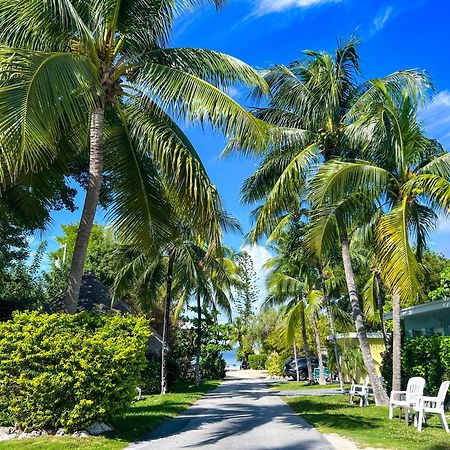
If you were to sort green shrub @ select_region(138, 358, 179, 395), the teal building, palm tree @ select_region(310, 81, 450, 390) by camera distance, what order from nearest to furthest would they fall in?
palm tree @ select_region(310, 81, 450, 390) < the teal building < green shrub @ select_region(138, 358, 179, 395)

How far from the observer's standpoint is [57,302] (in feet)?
65.6

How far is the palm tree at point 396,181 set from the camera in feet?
38.5

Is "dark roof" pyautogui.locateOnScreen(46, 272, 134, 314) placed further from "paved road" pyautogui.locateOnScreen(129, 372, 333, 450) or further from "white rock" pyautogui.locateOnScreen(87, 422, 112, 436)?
"white rock" pyautogui.locateOnScreen(87, 422, 112, 436)

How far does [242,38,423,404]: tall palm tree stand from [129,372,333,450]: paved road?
14.3ft

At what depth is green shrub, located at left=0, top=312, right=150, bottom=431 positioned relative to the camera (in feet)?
28.9

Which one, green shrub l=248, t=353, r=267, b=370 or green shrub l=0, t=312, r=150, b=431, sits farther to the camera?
green shrub l=248, t=353, r=267, b=370

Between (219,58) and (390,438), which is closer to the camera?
(390,438)

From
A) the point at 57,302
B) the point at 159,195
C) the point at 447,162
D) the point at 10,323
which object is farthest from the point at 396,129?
the point at 57,302

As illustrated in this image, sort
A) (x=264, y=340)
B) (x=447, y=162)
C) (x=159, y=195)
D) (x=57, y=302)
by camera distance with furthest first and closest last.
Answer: (x=264, y=340)
(x=57, y=302)
(x=447, y=162)
(x=159, y=195)

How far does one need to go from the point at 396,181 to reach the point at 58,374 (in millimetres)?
10097

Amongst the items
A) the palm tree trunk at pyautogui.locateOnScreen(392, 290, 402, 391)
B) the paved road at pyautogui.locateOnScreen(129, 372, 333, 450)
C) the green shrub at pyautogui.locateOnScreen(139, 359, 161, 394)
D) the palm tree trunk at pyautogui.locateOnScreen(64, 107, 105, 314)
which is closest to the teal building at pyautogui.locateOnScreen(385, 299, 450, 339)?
the palm tree trunk at pyautogui.locateOnScreen(392, 290, 402, 391)

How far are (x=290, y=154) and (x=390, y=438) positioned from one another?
9.55 meters

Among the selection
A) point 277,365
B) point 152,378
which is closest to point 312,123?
point 152,378

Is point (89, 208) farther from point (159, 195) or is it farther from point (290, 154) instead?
point (290, 154)
